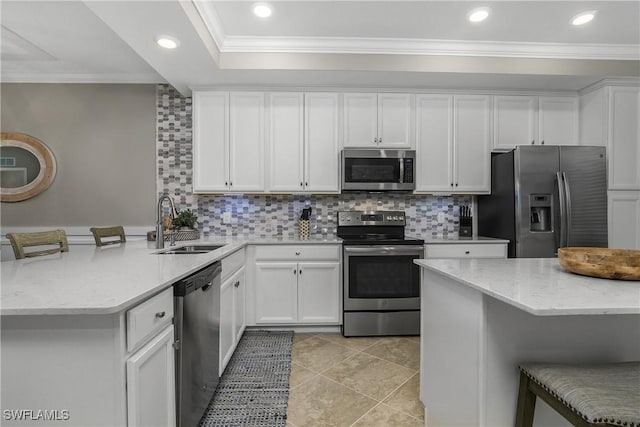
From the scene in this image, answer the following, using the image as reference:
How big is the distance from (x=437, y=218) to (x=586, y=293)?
2538 millimetres

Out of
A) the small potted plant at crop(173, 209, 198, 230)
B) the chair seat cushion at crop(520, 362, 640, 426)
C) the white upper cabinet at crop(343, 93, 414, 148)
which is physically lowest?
the chair seat cushion at crop(520, 362, 640, 426)

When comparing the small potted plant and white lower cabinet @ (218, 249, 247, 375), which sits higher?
the small potted plant

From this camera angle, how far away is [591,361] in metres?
1.23

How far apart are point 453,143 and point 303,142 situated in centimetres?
156

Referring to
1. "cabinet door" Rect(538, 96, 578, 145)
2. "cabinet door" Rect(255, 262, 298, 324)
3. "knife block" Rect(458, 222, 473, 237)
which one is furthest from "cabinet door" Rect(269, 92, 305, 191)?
"cabinet door" Rect(538, 96, 578, 145)

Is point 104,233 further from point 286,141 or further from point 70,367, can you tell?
point 70,367

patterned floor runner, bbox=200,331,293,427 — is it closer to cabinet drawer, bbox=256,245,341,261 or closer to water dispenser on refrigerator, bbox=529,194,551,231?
cabinet drawer, bbox=256,245,341,261

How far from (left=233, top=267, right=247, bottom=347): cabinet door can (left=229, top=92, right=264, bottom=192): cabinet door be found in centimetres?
94

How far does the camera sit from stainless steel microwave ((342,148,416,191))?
3093 mm

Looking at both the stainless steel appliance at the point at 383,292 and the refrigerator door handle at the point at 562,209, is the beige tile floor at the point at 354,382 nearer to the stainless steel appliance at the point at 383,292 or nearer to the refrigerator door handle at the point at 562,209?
the stainless steel appliance at the point at 383,292

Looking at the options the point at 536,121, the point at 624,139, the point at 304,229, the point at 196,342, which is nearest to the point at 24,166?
the point at 304,229

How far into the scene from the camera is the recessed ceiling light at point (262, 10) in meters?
2.27

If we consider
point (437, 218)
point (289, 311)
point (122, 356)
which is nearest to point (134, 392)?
point (122, 356)

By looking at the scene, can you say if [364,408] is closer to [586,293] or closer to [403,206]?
[586,293]
